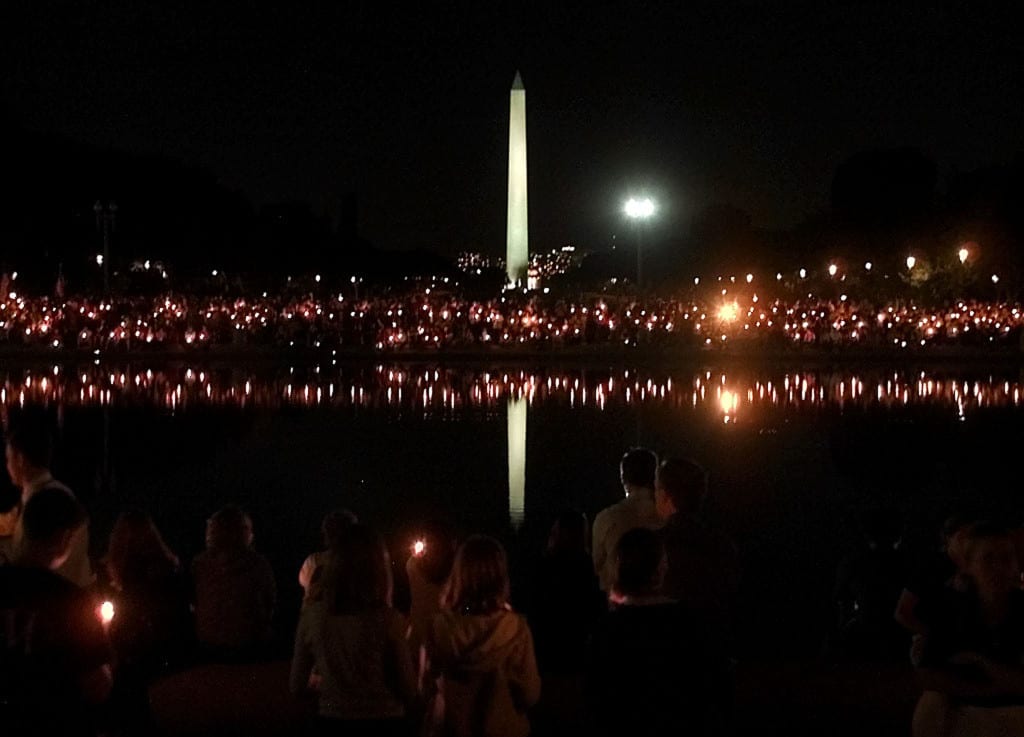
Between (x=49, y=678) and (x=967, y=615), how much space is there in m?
2.69

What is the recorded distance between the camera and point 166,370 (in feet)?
182

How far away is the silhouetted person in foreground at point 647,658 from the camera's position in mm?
4871

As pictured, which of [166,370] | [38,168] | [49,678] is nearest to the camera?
[49,678]

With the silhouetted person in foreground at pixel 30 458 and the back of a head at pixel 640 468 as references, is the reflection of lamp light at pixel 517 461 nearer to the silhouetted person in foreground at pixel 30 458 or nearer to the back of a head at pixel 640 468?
the back of a head at pixel 640 468

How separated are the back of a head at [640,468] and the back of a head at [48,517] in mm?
3417

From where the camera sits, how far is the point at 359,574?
5129 mm

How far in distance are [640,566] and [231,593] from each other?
3.55 meters

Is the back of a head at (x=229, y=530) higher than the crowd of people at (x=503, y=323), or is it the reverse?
the crowd of people at (x=503, y=323)

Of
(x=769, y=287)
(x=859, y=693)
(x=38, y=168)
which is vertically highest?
(x=38, y=168)

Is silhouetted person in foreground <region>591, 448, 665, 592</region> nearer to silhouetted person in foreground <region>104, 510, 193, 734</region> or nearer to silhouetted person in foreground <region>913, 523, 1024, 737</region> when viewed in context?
silhouetted person in foreground <region>104, 510, 193, 734</region>

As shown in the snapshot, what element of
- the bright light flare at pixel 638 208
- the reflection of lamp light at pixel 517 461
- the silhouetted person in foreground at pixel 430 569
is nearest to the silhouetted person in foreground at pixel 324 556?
the silhouetted person in foreground at pixel 430 569

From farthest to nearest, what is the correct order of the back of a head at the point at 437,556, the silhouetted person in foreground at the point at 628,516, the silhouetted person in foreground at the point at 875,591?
the silhouetted person in foreground at the point at 875,591 < the silhouetted person in foreground at the point at 628,516 < the back of a head at the point at 437,556

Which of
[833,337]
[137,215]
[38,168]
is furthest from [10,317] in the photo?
[833,337]

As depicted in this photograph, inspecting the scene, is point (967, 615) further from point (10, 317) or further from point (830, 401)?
point (10, 317)
